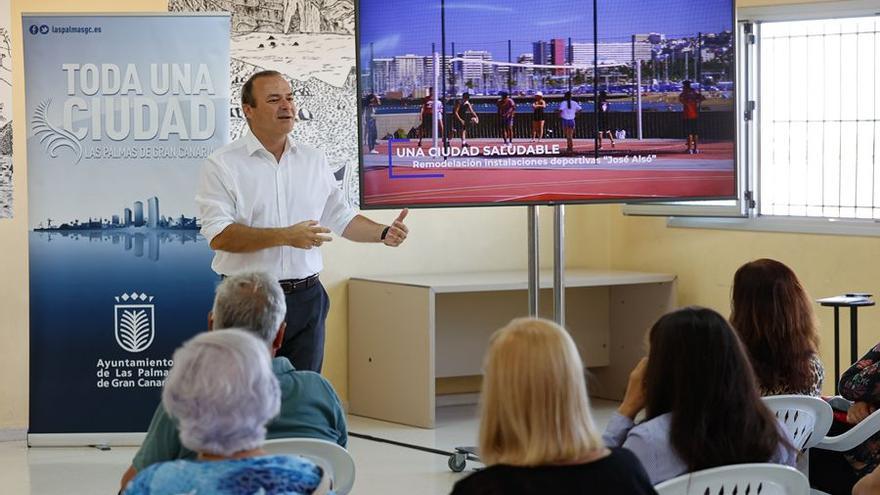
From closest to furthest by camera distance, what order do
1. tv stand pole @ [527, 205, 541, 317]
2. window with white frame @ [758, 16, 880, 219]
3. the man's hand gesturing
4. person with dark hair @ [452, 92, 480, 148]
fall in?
the man's hand gesturing
person with dark hair @ [452, 92, 480, 148]
tv stand pole @ [527, 205, 541, 317]
window with white frame @ [758, 16, 880, 219]

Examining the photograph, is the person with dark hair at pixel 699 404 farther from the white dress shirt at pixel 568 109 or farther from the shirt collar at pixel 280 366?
the white dress shirt at pixel 568 109

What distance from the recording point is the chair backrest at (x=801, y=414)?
11.6ft

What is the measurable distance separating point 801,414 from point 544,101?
1979 mm

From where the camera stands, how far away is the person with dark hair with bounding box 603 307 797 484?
279 centimetres

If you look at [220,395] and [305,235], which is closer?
[220,395]

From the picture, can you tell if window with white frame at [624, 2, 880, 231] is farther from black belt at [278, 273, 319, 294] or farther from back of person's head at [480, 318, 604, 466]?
back of person's head at [480, 318, 604, 466]

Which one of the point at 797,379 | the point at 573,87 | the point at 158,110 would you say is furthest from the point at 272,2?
the point at 797,379

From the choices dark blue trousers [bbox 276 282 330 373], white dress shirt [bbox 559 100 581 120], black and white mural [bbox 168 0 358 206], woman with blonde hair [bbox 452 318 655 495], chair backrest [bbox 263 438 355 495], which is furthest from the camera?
black and white mural [bbox 168 0 358 206]

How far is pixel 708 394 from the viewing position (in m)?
2.78

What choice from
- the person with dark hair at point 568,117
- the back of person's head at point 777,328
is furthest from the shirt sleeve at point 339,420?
the person with dark hair at point 568,117

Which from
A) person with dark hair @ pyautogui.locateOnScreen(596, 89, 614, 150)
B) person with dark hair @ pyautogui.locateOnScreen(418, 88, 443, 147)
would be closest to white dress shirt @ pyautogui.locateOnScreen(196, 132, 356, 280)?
person with dark hair @ pyautogui.locateOnScreen(418, 88, 443, 147)

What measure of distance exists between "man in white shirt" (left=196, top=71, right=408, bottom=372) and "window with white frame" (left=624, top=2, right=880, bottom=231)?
9.66 ft

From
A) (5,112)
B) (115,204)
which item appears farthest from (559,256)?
(5,112)

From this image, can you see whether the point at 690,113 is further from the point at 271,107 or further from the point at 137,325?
the point at 137,325
